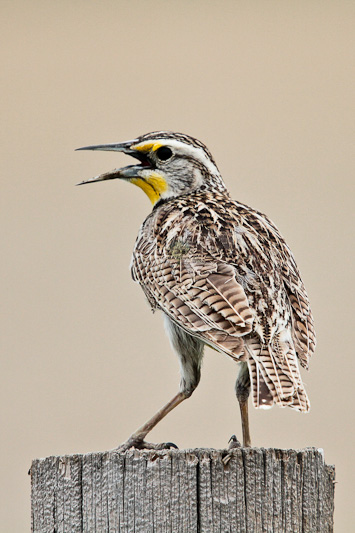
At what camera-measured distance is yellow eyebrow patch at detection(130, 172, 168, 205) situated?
5727 mm

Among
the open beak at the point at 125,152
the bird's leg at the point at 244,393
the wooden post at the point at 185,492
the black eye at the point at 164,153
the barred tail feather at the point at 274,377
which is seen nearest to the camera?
the wooden post at the point at 185,492

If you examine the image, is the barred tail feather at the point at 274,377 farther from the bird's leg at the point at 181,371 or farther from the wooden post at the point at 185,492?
the bird's leg at the point at 181,371

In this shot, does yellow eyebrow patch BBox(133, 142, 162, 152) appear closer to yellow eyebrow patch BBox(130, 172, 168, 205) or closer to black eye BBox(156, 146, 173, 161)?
black eye BBox(156, 146, 173, 161)

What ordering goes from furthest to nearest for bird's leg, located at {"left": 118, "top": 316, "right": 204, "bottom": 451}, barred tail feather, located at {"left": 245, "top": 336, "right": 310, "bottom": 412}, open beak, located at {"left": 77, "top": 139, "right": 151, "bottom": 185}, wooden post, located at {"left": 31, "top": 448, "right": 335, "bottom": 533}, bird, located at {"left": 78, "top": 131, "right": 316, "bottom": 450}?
1. open beak, located at {"left": 77, "top": 139, "right": 151, "bottom": 185}
2. bird's leg, located at {"left": 118, "top": 316, "right": 204, "bottom": 451}
3. bird, located at {"left": 78, "top": 131, "right": 316, "bottom": 450}
4. barred tail feather, located at {"left": 245, "top": 336, "right": 310, "bottom": 412}
5. wooden post, located at {"left": 31, "top": 448, "right": 335, "bottom": 533}

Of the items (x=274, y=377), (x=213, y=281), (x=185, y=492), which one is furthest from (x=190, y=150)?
(x=185, y=492)

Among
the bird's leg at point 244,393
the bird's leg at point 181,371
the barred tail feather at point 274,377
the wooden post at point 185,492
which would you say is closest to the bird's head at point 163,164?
the bird's leg at point 181,371

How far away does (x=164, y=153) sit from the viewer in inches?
227

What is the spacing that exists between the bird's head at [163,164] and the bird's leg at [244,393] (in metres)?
1.29

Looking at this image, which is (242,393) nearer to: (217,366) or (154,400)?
(217,366)

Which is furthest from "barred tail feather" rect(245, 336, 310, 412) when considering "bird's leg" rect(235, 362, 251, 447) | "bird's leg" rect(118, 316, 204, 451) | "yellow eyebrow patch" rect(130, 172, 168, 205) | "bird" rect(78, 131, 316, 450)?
"yellow eyebrow patch" rect(130, 172, 168, 205)

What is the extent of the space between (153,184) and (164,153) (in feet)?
0.60

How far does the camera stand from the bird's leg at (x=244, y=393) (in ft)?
16.2

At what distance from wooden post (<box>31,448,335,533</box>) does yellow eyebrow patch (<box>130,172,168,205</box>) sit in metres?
2.32

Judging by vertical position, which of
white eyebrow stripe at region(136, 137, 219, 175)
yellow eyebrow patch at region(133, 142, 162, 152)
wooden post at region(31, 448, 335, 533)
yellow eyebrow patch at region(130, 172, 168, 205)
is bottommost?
wooden post at region(31, 448, 335, 533)
